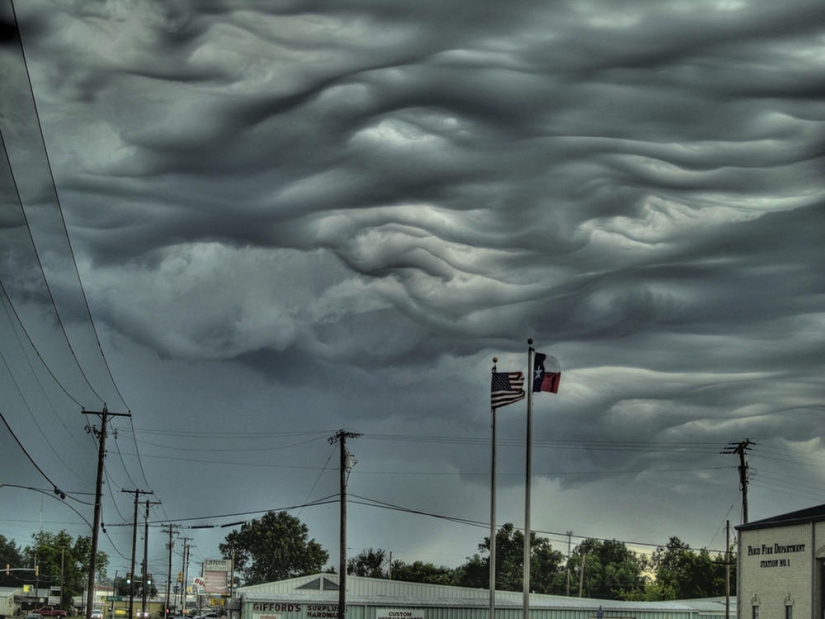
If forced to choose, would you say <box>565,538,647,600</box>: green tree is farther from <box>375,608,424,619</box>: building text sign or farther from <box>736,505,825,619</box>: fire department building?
<box>736,505,825,619</box>: fire department building

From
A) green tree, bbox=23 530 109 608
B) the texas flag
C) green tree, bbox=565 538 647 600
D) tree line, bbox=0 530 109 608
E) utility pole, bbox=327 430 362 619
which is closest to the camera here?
the texas flag

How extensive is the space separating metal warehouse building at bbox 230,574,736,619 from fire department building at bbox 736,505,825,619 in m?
21.8

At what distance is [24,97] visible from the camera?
25500mm

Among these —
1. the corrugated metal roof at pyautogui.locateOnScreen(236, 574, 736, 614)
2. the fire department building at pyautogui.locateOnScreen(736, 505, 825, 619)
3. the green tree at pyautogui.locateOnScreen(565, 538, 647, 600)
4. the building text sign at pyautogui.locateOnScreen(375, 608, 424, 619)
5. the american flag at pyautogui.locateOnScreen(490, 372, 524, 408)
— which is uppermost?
the american flag at pyautogui.locateOnScreen(490, 372, 524, 408)

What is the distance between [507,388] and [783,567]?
23453mm

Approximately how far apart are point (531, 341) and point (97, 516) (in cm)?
4277

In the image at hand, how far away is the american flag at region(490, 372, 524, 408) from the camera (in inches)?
1655

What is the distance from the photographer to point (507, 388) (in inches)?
1663

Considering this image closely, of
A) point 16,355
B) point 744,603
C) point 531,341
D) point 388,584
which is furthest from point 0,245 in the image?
point 388,584

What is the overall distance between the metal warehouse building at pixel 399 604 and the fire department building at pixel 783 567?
71.5 feet

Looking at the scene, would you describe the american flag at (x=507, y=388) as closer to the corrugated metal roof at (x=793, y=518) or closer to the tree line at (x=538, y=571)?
the corrugated metal roof at (x=793, y=518)

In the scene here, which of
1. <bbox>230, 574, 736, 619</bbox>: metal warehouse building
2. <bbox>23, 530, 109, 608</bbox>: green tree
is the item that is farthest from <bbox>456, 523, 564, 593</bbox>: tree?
<bbox>230, 574, 736, 619</bbox>: metal warehouse building

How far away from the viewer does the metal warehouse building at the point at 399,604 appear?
252ft

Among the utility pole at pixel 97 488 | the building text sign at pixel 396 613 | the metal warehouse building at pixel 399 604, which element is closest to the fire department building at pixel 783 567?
the metal warehouse building at pixel 399 604
